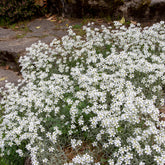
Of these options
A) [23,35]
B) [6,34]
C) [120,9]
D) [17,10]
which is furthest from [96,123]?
[17,10]

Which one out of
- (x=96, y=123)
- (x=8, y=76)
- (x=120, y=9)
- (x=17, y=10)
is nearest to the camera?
(x=96, y=123)

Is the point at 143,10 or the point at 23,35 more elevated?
the point at 143,10

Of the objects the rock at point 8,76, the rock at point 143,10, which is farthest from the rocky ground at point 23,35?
the rock at point 143,10

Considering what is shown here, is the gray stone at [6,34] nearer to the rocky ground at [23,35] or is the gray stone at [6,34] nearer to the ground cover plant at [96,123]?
the rocky ground at [23,35]

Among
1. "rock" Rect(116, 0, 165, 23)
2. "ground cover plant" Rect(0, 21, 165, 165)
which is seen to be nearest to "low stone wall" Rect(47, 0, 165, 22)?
"rock" Rect(116, 0, 165, 23)

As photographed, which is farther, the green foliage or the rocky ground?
the green foliage

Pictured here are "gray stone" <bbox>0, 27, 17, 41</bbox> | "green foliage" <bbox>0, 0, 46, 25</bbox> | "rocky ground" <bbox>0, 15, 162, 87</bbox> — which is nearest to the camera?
"rocky ground" <bbox>0, 15, 162, 87</bbox>

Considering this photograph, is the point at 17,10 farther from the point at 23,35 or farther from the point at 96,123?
the point at 96,123

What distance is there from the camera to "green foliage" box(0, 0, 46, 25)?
26.1 ft

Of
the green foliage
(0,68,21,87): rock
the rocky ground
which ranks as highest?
the green foliage

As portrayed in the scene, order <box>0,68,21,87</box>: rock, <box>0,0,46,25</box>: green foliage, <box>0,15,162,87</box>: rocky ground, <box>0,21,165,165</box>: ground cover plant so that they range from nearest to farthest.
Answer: <box>0,21,165,165</box>: ground cover plant → <box>0,68,21,87</box>: rock → <box>0,15,162,87</box>: rocky ground → <box>0,0,46,25</box>: green foliage

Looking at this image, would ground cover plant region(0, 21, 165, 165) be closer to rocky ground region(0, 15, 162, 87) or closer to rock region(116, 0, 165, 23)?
rocky ground region(0, 15, 162, 87)

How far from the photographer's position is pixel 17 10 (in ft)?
26.2

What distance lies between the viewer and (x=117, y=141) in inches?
113
